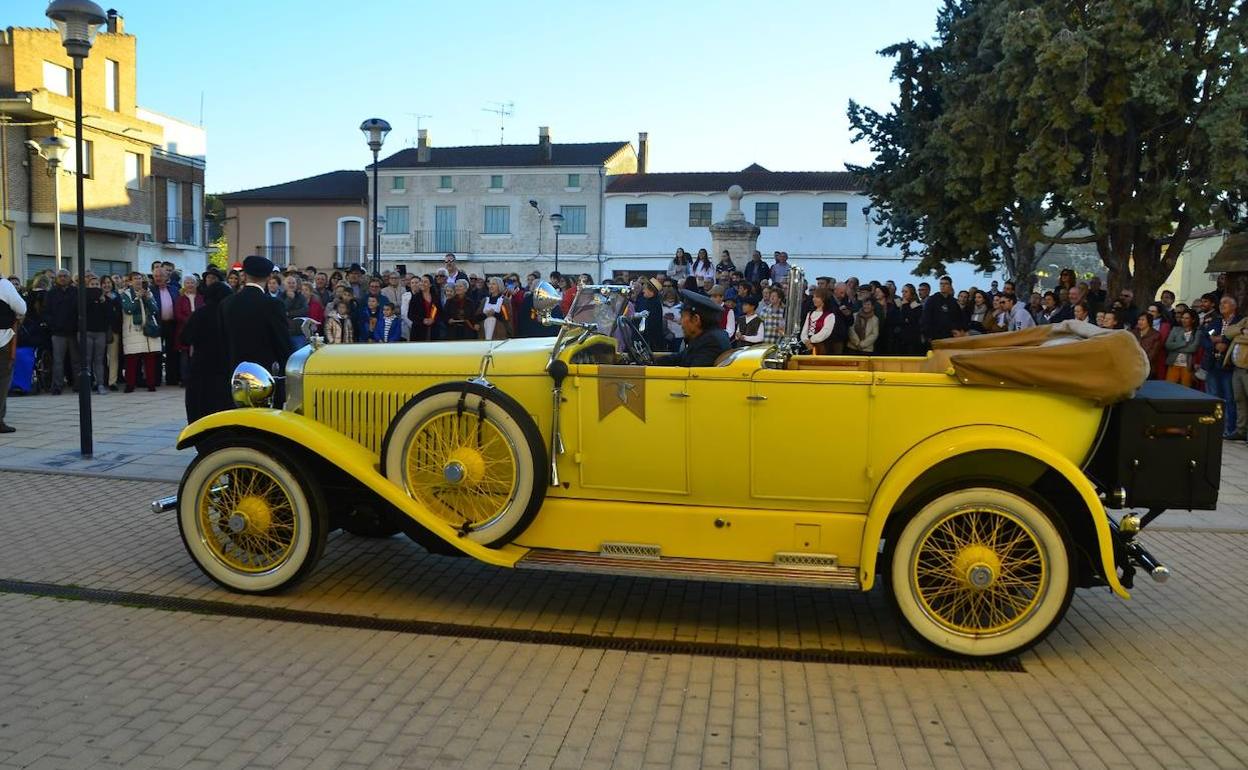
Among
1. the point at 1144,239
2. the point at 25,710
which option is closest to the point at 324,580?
the point at 25,710

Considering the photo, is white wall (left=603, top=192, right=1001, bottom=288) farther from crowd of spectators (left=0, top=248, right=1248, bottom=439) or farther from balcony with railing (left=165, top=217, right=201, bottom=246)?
crowd of spectators (left=0, top=248, right=1248, bottom=439)

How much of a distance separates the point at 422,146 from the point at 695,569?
54.5 meters

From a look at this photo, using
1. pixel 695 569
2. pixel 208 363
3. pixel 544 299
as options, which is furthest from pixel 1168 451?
pixel 208 363

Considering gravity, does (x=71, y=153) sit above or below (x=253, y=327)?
above

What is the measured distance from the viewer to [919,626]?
4.92 metres

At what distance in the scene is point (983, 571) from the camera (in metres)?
4.83

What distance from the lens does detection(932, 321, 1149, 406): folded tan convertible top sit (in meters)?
4.75

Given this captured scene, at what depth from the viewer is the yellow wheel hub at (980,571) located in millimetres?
4863

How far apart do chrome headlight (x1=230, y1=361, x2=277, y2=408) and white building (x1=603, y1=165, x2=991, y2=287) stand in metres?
43.7

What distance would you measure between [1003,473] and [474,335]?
1134 cm

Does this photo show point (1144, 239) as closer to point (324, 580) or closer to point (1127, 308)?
point (1127, 308)

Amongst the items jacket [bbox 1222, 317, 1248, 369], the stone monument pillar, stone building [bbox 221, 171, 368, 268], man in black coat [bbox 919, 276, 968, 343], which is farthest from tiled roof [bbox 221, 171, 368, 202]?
jacket [bbox 1222, 317, 1248, 369]

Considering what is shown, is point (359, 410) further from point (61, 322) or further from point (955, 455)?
point (61, 322)

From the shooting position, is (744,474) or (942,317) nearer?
(744,474)
